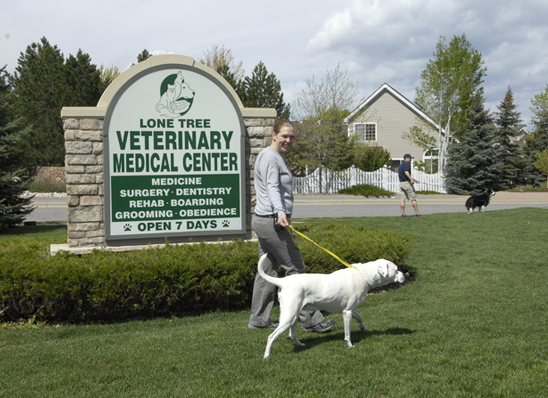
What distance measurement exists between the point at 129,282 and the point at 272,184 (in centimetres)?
245

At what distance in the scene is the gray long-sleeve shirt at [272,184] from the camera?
4664mm

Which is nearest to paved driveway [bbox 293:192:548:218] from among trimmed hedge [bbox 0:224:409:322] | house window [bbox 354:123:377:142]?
house window [bbox 354:123:377:142]

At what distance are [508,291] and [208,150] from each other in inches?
188

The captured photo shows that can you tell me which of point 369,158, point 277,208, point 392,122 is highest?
point 392,122

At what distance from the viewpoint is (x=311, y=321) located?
202 inches

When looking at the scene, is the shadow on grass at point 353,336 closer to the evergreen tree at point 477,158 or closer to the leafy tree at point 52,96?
the leafy tree at point 52,96

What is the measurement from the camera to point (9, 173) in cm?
1373

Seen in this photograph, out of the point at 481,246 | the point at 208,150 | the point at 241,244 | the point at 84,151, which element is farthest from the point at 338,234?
the point at 84,151

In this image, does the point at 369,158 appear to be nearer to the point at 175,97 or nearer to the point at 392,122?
the point at 392,122

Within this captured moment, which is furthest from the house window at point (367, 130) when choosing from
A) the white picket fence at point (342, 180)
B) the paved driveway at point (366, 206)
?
the paved driveway at point (366, 206)

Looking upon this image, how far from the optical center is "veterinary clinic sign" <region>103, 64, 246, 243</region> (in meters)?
7.42

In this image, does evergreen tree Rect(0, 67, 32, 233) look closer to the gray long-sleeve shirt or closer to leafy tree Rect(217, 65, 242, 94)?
the gray long-sleeve shirt

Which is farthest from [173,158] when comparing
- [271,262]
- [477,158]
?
[477,158]

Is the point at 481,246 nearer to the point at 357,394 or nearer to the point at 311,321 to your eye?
the point at 311,321
